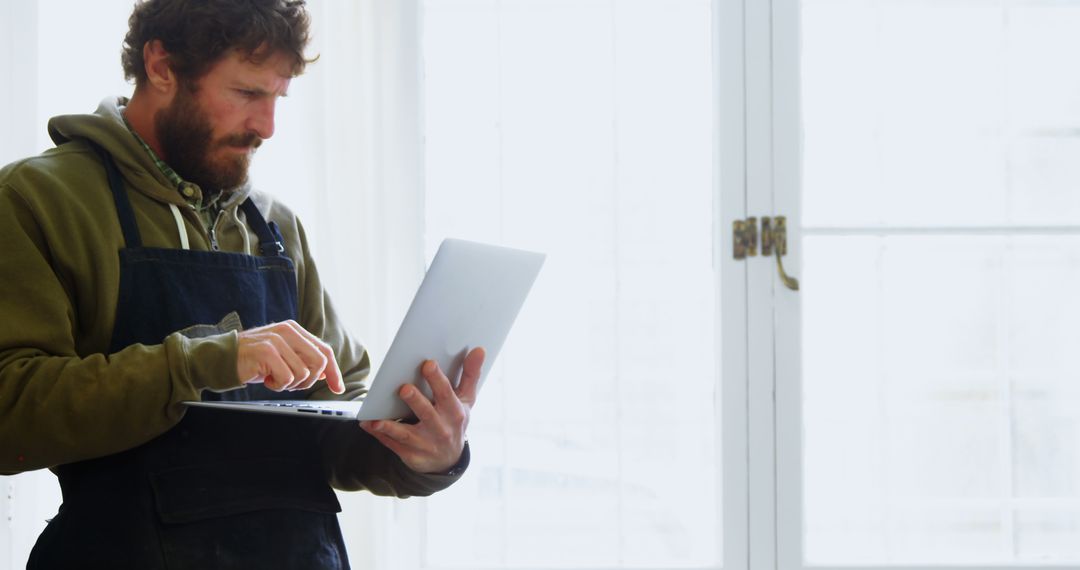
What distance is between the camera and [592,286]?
2.52m

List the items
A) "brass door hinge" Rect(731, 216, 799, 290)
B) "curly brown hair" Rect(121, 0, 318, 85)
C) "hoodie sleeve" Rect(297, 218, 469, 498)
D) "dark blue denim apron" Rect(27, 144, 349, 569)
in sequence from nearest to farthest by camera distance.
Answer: "dark blue denim apron" Rect(27, 144, 349, 569), "curly brown hair" Rect(121, 0, 318, 85), "hoodie sleeve" Rect(297, 218, 469, 498), "brass door hinge" Rect(731, 216, 799, 290)

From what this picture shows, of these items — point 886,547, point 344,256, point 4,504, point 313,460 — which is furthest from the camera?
point 886,547

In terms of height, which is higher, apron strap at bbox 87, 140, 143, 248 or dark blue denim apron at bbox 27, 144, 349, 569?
apron strap at bbox 87, 140, 143, 248

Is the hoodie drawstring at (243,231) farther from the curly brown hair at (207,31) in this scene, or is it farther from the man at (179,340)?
the curly brown hair at (207,31)

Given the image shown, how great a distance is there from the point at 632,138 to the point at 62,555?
163 centimetres

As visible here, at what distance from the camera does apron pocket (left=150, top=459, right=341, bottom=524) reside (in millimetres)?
1262

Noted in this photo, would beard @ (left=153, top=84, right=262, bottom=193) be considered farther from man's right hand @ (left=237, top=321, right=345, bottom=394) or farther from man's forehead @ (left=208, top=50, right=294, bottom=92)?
man's right hand @ (left=237, top=321, right=345, bottom=394)

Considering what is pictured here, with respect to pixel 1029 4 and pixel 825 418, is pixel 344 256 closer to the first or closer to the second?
pixel 825 418

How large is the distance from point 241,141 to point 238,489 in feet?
1.42

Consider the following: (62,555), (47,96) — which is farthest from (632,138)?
(62,555)

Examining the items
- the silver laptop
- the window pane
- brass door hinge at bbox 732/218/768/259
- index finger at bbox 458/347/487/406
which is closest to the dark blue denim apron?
the silver laptop

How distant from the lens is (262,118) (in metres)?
1.42

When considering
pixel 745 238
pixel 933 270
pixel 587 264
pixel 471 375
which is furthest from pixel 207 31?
pixel 933 270

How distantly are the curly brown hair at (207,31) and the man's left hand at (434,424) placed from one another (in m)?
0.47
